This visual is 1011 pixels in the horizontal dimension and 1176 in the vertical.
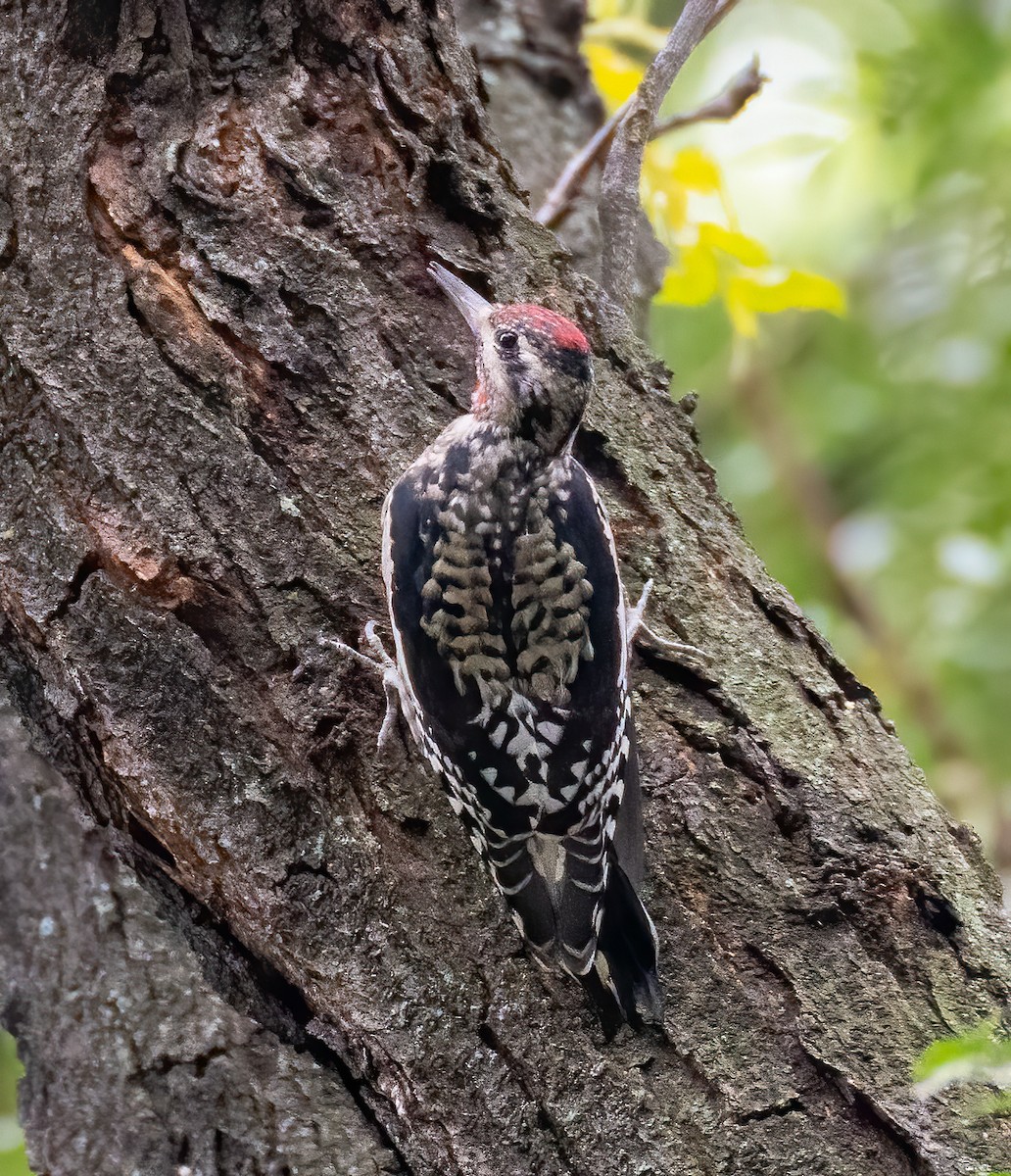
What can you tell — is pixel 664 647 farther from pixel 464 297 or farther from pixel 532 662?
pixel 464 297

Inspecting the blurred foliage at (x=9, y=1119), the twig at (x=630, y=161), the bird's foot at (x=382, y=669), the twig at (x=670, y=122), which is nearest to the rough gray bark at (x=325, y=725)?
the bird's foot at (x=382, y=669)

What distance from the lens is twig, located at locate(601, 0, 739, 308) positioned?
2.91 meters

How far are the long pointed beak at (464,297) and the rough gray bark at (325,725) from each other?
4 cm

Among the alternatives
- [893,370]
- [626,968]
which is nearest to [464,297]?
[626,968]


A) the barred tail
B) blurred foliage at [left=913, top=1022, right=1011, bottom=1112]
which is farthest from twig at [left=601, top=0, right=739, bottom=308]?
blurred foliage at [left=913, top=1022, right=1011, bottom=1112]

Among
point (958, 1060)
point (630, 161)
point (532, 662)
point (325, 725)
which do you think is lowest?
point (325, 725)

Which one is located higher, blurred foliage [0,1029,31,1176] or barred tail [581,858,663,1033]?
barred tail [581,858,663,1033]

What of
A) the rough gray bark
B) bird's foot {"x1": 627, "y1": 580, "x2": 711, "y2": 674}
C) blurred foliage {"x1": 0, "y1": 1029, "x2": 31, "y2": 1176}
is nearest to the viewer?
the rough gray bark

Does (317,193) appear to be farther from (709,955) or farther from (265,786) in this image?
(709,955)

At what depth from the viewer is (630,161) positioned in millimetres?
2941

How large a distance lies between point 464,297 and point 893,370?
3323 mm

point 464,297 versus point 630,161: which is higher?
point 630,161

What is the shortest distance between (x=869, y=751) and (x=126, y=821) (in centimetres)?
147

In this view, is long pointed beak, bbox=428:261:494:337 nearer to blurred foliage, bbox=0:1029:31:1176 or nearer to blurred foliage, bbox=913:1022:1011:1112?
blurred foliage, bbox=913:1022:1011:1112
